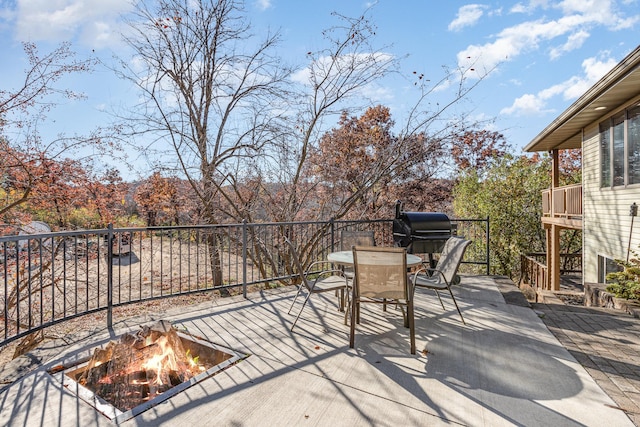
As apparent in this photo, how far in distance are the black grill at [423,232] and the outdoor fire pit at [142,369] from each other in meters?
3.10

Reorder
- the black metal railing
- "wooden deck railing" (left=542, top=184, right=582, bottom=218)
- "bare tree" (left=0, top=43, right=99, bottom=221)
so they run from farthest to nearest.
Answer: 1. "wooden deck railing" (left=542, top=184, right=582, bottom=218)
2. "bare tree" (left=0, top=43, right=99, bottom=221)
3. the black metal railing

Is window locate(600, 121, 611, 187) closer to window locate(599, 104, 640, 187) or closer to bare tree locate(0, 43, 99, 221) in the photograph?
window locate(599, 104, 640, 187)

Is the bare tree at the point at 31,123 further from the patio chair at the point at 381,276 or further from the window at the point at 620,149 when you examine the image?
the window at the point at 620,149

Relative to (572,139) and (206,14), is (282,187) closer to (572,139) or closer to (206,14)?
(206,14)

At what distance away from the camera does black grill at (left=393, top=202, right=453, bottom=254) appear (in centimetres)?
482

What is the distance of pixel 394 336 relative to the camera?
9.93 feet

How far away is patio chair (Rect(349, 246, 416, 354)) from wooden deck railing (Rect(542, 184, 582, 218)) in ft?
25.8

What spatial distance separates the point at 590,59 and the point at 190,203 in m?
10.3

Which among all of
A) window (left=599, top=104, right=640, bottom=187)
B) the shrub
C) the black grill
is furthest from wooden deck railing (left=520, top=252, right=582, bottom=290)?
the black grill

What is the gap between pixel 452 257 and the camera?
11.6ft

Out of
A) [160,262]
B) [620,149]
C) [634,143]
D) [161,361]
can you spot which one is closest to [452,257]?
[161,361]

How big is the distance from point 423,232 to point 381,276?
2.33 meters

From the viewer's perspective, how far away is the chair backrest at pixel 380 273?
2.67 m

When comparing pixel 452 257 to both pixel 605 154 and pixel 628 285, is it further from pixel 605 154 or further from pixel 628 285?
pixel 605 154
